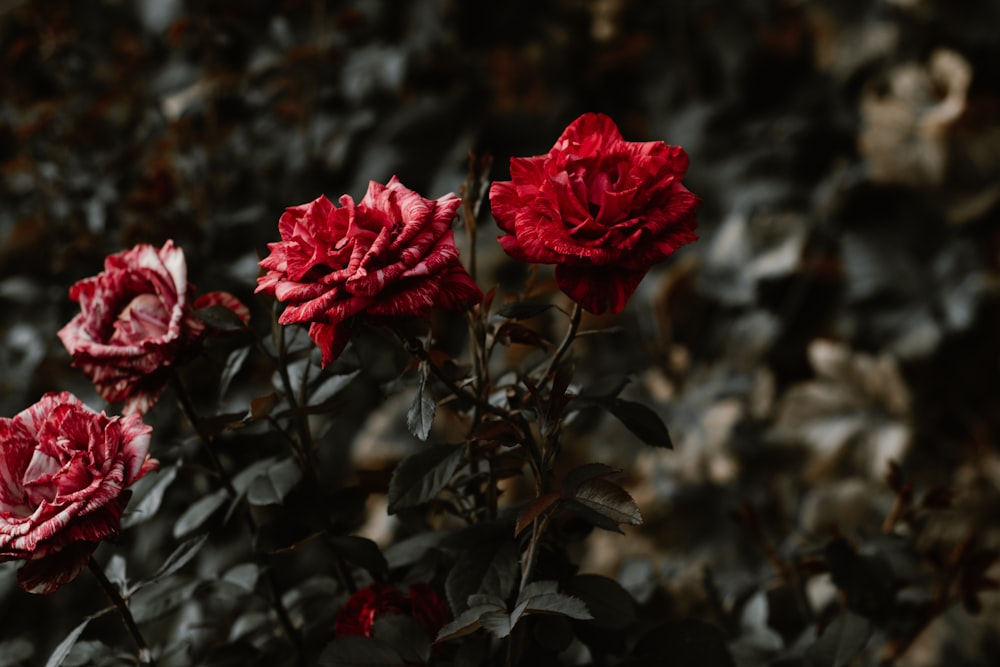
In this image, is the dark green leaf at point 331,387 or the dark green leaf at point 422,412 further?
the dark green leaf at point 331,387

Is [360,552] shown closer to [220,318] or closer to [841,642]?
[220,318]

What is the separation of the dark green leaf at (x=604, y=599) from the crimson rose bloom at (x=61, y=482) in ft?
0.86

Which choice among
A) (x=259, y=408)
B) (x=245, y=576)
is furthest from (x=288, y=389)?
(x=245, y=576)

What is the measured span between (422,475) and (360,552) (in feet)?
0.24

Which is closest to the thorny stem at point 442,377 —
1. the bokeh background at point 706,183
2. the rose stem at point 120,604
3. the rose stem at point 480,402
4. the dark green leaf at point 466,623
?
the rose stem at point 480,402

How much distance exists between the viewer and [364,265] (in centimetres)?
44

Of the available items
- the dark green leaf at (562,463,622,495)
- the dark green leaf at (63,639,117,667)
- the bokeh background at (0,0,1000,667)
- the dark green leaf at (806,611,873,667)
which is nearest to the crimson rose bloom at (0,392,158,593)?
the dark green leaf at (63,639,117,667)

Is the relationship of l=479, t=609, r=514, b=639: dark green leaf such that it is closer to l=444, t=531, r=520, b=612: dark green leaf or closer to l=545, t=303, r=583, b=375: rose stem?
l=444, t=531, r=520, b=612: dark green leaf

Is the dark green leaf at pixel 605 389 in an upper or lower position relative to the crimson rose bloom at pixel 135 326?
lower

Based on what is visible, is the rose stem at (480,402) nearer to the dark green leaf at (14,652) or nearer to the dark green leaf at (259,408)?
the dark green leaf at (259,408)

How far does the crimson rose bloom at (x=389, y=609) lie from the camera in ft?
1.82

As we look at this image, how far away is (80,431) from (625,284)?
303 millimetres

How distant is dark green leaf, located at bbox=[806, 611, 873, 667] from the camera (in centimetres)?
60

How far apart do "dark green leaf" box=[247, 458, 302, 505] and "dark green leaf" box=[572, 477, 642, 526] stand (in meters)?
0.20
